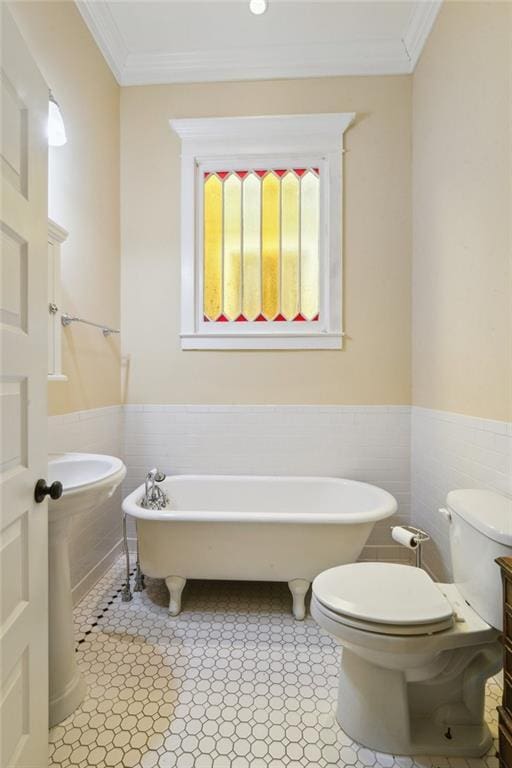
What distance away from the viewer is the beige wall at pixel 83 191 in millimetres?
1735

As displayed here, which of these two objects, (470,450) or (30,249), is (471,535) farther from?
(30,249)

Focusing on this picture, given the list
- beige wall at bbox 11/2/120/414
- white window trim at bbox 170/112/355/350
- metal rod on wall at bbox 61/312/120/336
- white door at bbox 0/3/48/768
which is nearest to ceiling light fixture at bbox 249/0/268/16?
white window trim at bbox 170/112/355/350

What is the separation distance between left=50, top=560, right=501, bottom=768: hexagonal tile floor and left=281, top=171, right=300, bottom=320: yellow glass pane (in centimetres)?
174

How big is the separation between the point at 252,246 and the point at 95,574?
221 centimetres

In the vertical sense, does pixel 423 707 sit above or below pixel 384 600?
below

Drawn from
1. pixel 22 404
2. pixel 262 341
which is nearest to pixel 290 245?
pixel 262 341

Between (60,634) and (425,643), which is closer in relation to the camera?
(425,643)

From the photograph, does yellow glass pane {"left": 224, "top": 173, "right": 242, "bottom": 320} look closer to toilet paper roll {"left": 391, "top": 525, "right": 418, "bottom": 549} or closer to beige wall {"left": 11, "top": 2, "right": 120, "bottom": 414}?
beige wall {"left": 11, "top": 2, "right": 120, "bottom": 414}

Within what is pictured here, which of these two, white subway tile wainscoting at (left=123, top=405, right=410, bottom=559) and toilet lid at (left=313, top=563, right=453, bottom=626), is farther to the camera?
white subway tile wainscoting at (left=123, top=405, right=410, bottom=559)

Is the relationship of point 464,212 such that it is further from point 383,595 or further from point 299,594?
point 299,594

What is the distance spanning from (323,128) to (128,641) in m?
3.01

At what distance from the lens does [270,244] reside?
2.44 m

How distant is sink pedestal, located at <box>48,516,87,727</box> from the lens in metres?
1.28

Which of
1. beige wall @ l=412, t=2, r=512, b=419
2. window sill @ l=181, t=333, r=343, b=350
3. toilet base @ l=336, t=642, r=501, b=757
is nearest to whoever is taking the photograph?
toilet base @ l=336, t=642, r=501, b=757
